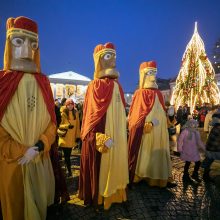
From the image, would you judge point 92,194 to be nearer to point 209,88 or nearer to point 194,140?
point 194,140

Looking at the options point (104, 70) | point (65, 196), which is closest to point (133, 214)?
point (65, 196)

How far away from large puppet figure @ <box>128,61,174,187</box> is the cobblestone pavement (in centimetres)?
34

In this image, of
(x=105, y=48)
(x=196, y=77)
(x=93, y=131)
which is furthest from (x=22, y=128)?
(x=196, y=77)

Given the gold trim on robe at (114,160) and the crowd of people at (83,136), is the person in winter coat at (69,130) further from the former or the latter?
the gold trim on robe at (114,160)

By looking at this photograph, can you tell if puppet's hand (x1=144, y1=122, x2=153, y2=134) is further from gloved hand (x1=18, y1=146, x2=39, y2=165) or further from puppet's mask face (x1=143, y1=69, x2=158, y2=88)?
gloved hand (x1=18, y1=146, x2=39, y2=165)

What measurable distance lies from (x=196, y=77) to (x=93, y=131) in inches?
437

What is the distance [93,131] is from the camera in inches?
149

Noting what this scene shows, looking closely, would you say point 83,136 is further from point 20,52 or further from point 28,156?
point 20,52

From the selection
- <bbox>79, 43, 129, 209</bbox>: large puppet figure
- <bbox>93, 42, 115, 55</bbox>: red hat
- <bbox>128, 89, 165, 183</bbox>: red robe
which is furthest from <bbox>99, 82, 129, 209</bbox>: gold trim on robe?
<bbox>128, 89, 165, 183</bbox>: red robe

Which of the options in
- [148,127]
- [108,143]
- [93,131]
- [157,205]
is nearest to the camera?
[108,143]

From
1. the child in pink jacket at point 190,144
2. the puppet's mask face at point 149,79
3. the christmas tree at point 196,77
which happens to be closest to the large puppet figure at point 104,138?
the puppet's mask face at point 149,79

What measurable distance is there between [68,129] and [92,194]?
210 cm

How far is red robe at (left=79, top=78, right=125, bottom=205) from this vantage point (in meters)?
3.76

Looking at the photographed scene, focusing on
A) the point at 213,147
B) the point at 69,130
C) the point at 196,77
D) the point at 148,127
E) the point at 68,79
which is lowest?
the point at 213,147
